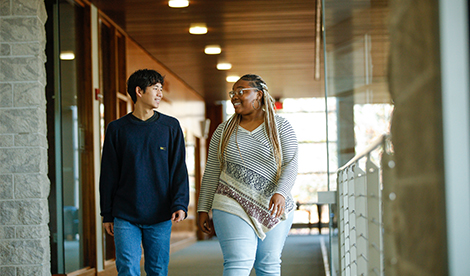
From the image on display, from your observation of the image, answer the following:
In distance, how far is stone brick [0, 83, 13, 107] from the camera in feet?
10.8

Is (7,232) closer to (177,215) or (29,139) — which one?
(29,139)

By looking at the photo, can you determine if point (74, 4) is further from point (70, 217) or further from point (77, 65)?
point (70, 217)

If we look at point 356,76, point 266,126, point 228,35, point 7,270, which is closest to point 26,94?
point 7,270

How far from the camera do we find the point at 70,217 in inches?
159

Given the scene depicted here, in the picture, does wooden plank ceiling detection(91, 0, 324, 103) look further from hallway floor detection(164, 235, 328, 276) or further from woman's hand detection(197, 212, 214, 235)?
woman's hand detection(197, 212, 214, 235)

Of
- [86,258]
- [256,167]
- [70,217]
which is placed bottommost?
[86,258]

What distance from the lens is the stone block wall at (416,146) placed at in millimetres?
397

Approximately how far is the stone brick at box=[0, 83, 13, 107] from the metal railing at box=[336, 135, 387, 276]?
7.34 ft

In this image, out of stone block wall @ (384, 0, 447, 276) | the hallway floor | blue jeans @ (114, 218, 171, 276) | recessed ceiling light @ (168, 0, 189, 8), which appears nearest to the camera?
stone block wall @ (384, 0, 447, 276)

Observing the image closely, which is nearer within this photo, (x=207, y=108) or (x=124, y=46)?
(x=124, y=46)

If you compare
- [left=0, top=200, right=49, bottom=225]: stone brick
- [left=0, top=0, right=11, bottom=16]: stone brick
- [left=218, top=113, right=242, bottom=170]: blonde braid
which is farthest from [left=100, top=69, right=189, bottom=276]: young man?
[left=0, top=0, right=11, bottom=16]: stone brick

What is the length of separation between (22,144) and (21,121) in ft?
0.48

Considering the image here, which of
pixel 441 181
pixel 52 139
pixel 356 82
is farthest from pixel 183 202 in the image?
pixel 441 181

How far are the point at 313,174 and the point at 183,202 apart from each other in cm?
975
